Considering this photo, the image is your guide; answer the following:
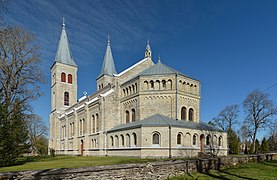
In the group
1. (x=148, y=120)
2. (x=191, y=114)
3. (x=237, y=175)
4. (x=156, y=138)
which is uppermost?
(x=191, y=114)

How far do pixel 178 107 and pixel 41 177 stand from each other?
934 inches

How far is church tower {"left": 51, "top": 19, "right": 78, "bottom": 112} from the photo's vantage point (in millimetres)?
57031

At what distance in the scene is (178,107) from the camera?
99.7 ft

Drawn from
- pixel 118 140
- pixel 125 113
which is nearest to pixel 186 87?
pixel 125 113

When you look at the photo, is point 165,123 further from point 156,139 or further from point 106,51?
point 106,51

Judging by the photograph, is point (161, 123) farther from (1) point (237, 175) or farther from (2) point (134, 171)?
(2) point (134, 171)

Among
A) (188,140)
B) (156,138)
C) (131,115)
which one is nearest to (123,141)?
(131,115)

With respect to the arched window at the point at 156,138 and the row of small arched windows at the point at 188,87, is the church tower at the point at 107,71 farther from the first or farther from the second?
the arched window at the point at 156,138

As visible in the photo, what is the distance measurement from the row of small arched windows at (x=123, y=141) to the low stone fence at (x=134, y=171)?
13.3 metres

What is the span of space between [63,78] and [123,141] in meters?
34.8

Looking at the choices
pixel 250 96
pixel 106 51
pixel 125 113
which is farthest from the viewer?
pixel 106 51

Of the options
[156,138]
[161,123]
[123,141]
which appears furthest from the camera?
[123,141]

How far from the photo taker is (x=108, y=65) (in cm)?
5741

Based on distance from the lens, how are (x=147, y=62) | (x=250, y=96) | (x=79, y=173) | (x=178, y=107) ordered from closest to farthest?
(x=79, y=173), (x=178, y=107), (x=147, y=62), (x=250, y=96)
